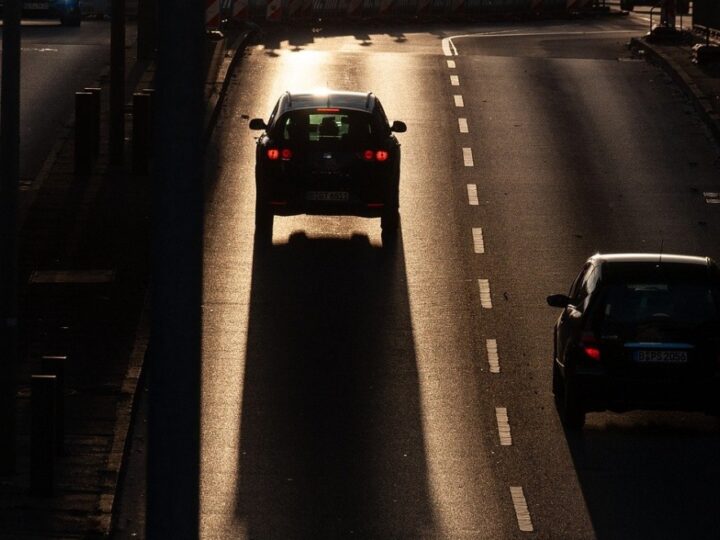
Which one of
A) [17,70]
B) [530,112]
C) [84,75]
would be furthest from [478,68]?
[17,70]

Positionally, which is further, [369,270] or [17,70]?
[369,270]

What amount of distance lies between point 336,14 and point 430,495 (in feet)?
126

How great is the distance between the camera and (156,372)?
18.6 ft

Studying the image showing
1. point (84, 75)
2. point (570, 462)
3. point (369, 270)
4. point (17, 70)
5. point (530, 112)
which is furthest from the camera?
point (84, 75)

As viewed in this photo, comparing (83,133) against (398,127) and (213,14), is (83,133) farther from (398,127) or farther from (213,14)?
(213,14)

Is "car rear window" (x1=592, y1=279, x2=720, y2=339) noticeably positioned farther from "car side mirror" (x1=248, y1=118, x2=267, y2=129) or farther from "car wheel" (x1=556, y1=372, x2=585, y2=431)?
"car side mirror" (x1=248, y1=118, x2=267, y2=129)

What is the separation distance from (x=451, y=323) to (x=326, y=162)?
406 cm

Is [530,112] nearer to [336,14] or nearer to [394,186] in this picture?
[394,186]

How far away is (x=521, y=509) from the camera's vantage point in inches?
527

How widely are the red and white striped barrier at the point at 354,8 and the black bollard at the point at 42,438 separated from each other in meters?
39.3

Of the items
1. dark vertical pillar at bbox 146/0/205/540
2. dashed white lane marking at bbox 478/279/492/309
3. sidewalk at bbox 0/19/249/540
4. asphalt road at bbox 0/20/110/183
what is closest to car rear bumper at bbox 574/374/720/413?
sidewalk at bbox 0/19/249/540

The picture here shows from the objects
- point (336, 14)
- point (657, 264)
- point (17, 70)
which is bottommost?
point (336, 14)

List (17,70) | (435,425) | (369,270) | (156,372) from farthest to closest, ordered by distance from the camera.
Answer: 1. (369,270)
2. (435,425)
3. (17,70)
4. (156,372)

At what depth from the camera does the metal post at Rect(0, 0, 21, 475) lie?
A: 13.1 m
